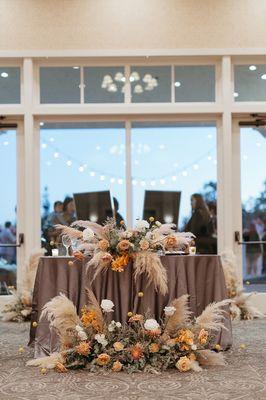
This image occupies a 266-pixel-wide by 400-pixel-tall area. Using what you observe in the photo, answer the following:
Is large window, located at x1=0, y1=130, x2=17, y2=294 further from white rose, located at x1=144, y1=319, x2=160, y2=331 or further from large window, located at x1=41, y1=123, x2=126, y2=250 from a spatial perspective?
white rose, located at x1=144, y1=319, x2=160, y2=331

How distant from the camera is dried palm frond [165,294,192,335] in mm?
3938

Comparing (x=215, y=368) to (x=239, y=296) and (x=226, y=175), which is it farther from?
(x=226, y=175)

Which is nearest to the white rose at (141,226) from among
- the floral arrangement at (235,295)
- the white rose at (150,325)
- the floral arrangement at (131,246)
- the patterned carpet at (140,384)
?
the floral arrangement at (131,246)

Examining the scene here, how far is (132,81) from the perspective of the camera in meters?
7.15

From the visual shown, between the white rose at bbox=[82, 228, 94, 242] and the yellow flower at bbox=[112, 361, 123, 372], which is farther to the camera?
the white rose at bbox=[82, 228, 94, 242]

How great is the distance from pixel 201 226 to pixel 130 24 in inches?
99.2

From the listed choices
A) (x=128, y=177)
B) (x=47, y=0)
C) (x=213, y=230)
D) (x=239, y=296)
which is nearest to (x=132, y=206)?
(x=128, y=177)

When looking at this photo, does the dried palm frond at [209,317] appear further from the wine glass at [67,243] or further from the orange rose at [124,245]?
the wine glass at [67,243]

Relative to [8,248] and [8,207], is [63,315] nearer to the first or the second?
[8,248]

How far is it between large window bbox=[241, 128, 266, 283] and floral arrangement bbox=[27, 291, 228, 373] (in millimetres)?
3236

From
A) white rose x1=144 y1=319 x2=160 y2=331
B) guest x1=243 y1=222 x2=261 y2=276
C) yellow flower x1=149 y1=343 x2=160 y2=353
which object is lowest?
yellow flower x1=149 y1=343 x2=160 y2=353

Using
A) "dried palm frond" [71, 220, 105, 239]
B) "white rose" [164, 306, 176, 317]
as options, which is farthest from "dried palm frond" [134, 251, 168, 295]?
"dried palm frond" [71, 220, 105, 239]

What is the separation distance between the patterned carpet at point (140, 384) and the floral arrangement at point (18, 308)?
2.05 meters

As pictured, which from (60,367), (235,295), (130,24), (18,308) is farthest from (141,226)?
(130,24)
